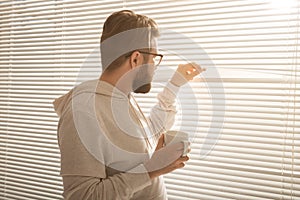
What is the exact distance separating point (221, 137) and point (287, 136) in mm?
203

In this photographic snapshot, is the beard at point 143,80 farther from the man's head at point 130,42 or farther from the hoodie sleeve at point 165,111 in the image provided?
the hoodie sleeve at point 165,111

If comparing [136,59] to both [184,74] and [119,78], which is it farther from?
[184,74]

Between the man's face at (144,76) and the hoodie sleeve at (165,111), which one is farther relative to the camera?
the hoodie sleeve at (165,111)

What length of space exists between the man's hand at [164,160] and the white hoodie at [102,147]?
0.07 feet

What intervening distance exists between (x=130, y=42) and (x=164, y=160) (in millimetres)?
315

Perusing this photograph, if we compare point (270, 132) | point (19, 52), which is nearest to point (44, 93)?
point (19, 52)

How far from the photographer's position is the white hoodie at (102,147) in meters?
0.99

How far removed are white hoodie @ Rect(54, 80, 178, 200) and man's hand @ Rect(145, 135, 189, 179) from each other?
21 mm

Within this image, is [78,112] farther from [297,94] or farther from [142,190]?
[297,94]

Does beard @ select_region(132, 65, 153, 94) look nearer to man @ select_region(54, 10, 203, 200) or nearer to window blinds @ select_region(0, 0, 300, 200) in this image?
man @ select_region(54, 10, 203, 200)

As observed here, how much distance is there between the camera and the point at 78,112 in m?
1.01

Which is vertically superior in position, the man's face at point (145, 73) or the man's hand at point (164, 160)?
the man's face at point (145, 73)

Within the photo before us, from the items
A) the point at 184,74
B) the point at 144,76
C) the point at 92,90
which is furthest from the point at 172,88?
the point at 92,90

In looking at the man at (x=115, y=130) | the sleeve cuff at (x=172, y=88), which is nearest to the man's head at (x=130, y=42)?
the man at (x=115, y=130)
